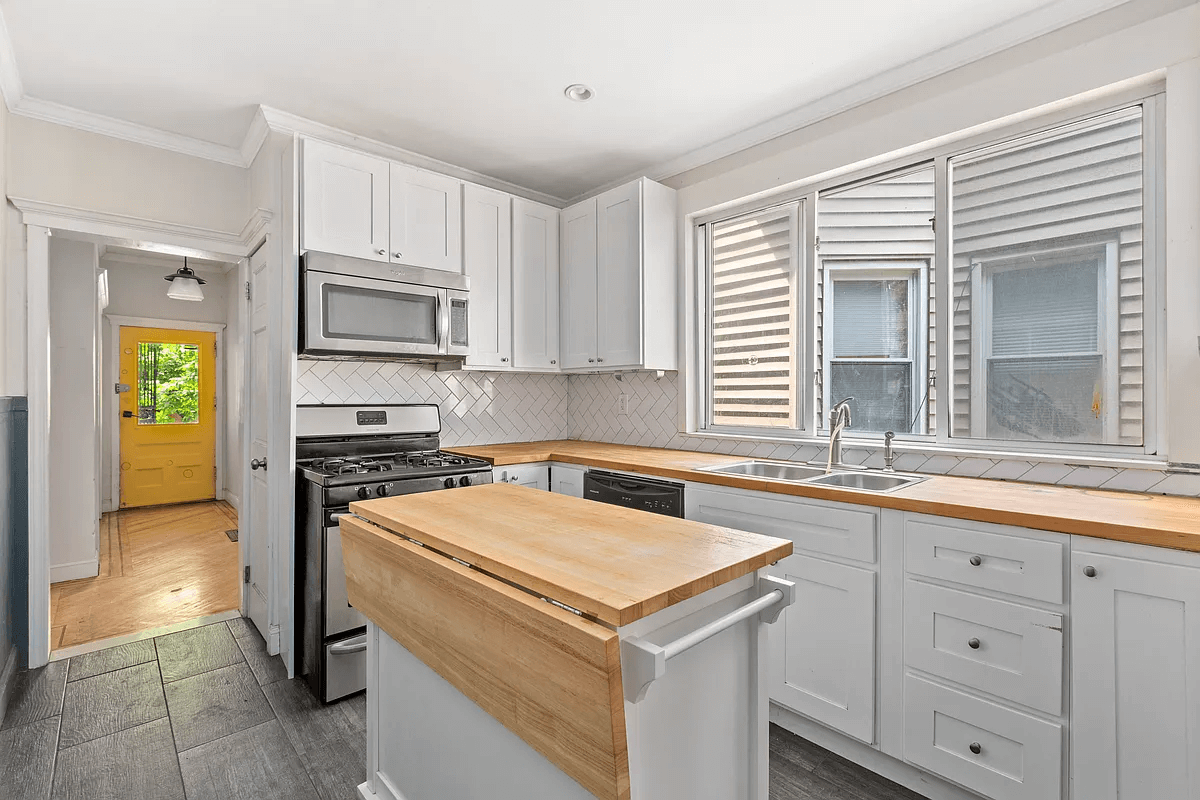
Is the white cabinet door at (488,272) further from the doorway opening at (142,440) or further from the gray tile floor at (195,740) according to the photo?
the gray tile floor at (195,740)

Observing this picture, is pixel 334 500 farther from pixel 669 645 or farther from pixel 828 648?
pixel 828 648

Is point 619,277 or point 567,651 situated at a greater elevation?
point 619,277

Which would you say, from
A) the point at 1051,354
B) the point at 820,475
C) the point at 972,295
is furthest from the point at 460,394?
the point at 1051,354

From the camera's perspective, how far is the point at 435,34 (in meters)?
2.21

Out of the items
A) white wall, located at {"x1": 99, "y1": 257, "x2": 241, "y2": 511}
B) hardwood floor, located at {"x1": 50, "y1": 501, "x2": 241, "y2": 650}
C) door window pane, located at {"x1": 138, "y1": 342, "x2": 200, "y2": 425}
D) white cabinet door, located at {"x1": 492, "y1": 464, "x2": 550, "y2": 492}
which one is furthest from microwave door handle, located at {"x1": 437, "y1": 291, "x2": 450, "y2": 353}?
door window pane, located at {"x1": 138, "y1": 342, "x2": 200, "y2": 425}

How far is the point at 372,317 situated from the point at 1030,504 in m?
2.76

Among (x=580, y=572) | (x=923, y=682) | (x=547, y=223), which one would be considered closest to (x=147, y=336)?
(x=547, y=223)

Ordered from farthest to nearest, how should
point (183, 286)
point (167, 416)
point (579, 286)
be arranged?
point (167, 416)
point (183, 286)
point (579, 286)

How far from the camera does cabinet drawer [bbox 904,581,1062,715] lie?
1591 millimetres

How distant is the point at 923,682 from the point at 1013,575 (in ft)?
1.51

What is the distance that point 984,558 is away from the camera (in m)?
1.70

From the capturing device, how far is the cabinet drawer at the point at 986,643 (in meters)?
1.59

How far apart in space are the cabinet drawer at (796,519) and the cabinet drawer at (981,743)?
444 millimetres

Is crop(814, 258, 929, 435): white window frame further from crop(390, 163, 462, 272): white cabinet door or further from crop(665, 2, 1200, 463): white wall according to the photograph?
crop(390, 163, 462, 272): white cabinet door
